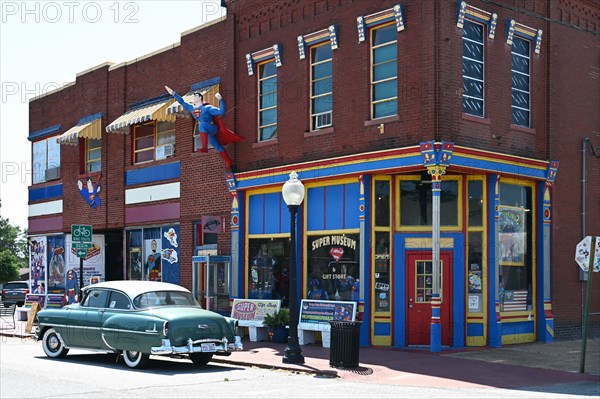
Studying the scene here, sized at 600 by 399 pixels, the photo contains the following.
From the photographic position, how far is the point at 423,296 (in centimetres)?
1909

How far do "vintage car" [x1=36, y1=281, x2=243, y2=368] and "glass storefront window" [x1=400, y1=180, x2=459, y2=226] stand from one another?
5449 mm

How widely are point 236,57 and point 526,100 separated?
8.18m

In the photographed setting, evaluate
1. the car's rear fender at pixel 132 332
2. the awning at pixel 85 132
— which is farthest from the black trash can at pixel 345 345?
the awning at pixel 85 132

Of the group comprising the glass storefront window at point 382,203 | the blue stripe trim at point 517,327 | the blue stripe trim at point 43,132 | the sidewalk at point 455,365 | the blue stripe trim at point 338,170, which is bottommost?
the sidewalk at point 455,365

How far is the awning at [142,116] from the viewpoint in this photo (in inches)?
989

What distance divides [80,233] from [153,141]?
5184 millimetres

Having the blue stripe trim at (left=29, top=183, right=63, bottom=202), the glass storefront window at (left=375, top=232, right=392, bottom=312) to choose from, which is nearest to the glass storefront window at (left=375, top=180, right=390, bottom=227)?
the glass storefront window at (left=375, top=232, right=392, bottom=312)

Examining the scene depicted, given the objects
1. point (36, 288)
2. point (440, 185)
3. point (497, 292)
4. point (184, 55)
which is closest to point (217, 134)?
point (184, 55)

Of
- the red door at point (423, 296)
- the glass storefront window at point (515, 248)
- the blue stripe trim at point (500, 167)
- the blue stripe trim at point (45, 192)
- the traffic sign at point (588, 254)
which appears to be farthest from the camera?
the blue stripe trim at point (45, 192)

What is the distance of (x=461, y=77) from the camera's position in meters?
18.8

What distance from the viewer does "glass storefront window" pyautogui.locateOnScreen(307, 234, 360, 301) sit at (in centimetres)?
1983

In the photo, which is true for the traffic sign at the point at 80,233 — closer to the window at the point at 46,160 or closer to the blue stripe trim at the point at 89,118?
the blue stripe trim at the point at 89,118

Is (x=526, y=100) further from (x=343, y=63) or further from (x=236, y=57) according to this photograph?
(x=236, y=57)

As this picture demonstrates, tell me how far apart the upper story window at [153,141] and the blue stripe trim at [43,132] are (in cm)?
552
